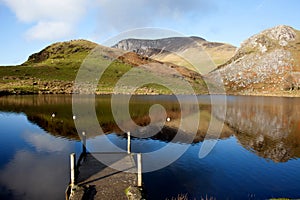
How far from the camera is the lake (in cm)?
2645

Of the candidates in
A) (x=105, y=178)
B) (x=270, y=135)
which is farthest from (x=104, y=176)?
(x=270, y=135)

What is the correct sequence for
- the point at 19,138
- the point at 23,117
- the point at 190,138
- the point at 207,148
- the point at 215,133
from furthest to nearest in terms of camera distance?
1. the point at 23,117
2. the point at 215,133
3. the point at 190,138
4. the point at 19,138
5. the point at 207,148

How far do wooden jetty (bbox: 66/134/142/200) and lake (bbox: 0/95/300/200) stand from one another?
1.93m

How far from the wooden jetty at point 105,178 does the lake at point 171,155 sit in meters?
1.93

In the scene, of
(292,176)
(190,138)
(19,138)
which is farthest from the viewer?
(190,138)

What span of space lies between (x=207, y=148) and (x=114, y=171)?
20827 mm

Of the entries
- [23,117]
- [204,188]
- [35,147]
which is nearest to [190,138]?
[204,188]

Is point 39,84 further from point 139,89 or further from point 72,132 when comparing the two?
point 72,132

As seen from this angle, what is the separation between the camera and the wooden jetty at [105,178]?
871 inches

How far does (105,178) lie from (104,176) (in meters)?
0.55

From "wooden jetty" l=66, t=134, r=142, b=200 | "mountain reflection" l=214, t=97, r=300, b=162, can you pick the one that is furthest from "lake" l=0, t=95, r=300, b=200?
"wooden jetty" l=66, t=134, r=142, b=200

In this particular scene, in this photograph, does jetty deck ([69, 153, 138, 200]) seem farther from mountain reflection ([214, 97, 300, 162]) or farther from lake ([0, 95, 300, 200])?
mountain reflection ([214, 97, 300, 162])

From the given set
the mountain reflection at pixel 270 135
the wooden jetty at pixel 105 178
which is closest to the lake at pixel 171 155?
the mountain reflection at pixel 270 135

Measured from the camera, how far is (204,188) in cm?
2698
